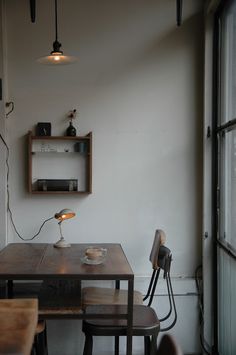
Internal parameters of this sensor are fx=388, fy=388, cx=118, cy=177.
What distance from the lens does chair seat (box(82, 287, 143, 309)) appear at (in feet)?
9.02

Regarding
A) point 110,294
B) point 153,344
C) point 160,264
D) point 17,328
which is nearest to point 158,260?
point 160,264

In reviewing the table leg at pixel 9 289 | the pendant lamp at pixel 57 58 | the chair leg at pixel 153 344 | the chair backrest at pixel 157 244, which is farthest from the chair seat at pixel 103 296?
the pendant lamp at pixel 57 58

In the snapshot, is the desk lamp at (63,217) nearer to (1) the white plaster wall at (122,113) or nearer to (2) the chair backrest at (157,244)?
(1) the white plaster wall at (122,113)

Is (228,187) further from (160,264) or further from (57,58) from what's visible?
(57,58)

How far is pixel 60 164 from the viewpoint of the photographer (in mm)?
3285

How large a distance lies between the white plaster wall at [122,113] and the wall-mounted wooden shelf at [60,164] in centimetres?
9

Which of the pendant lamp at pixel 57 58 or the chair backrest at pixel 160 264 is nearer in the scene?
the pendant lamp at pixel 57 58

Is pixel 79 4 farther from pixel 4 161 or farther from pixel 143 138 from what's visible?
pixel 4 161

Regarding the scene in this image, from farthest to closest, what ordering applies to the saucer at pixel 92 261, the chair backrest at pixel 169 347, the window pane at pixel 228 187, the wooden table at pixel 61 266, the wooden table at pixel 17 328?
the window pane at pixel 228 187, the saucer at pixel 92 261, the wooden table at pixel 61 266, the wooden table at pixel 17 328, the chair backrest at pixel 169 347

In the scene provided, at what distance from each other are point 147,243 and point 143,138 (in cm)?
90

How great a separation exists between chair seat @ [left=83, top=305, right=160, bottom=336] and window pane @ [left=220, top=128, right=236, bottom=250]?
82 cm

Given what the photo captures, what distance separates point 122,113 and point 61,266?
4.72ft

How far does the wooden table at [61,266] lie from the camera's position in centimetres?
233

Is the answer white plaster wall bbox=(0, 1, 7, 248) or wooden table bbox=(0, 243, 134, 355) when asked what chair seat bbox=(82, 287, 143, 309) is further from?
white plaster wall bbox=(0, 1, 7, 248)
